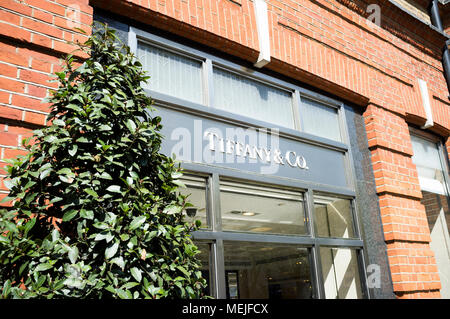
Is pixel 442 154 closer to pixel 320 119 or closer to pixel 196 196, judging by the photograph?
pixel 320 119

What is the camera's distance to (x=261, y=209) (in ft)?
11.9

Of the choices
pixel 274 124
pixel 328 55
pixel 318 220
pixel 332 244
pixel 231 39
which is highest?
pixel 328 55

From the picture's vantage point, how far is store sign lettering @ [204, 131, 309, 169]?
3.42 m

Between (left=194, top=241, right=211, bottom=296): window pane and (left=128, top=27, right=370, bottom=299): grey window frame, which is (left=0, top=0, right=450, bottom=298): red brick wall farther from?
(left=194, top=241, right=211, bottom=296): window pane

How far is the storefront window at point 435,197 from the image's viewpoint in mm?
5246

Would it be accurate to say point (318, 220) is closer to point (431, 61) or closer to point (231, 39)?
point (231, 39)

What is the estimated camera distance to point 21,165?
5.88 feet

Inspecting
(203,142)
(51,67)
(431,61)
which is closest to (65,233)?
(51,67)

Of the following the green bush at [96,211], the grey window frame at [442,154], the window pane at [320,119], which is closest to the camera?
the green bush at [96,211]

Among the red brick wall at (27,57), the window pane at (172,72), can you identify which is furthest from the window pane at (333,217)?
the red brick wall at (27,57)

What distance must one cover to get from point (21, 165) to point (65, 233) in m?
0.38

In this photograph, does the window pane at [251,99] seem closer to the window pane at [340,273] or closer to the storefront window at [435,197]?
the window pane at [340,273]

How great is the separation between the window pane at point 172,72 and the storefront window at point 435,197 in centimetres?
341

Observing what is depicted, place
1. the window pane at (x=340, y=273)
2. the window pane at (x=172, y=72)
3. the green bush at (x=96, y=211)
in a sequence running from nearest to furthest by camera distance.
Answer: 1. the green bush at (x=96, y=211)
2. the window pane at (x=172, y=72)
3. the window pane at (x=340, y=273)
